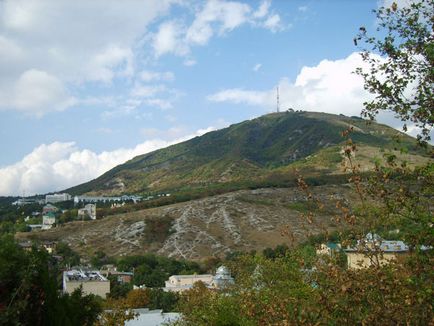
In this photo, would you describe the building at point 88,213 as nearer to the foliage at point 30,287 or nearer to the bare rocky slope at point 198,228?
the bare rocky slope at point 198,228

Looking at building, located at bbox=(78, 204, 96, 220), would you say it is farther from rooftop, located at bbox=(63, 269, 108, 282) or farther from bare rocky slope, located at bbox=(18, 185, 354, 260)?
rooftop, located at bbox=(63, 269, 108, 282)

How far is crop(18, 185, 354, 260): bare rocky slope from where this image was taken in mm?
106375

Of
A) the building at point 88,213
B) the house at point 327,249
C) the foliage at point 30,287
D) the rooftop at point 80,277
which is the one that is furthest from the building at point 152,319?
the building at point 88,213

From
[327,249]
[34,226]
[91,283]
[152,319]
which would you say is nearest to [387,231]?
[327,249]

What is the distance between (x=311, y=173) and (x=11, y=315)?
5625 inches

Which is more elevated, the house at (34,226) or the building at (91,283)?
the house at (34,226)

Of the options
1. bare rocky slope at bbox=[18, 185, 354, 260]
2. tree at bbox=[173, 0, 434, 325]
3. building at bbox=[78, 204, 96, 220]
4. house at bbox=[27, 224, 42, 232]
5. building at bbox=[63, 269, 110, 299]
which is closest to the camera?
tree at bbox=[173, 0, 434, 325]

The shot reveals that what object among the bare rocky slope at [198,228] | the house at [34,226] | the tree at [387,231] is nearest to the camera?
the tree at [387,231]

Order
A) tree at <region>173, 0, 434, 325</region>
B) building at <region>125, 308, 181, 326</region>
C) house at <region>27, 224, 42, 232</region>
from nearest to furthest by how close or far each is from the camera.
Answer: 1. tree at <region>173, 0, 434, 325</region>
2. building at <region>125, 308, 181, 326</region>
3. house at <region>27, 224, 42, 232</region>

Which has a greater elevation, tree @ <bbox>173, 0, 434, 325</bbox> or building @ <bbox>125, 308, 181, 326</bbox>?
tree @ <bbox>173, 0, 434, 325</bbox>

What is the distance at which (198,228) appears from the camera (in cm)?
11688

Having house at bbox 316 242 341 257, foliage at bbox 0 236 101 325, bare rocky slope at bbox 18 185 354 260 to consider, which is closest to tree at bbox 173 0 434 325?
house at bbox 316 242 341 257

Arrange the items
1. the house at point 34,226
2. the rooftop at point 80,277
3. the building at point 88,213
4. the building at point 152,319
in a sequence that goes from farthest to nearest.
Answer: the building at point 88,213, the house at point 34,226, the rooftop at point 80,277, the building at point 152,319

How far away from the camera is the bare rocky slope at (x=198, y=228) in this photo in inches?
4188
